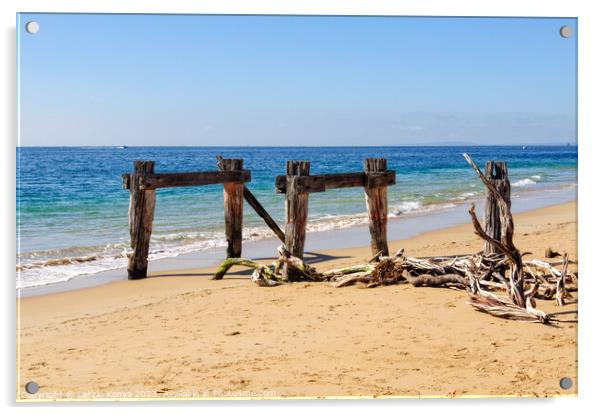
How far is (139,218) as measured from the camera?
9352 mm

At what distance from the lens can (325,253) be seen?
37.0 ft

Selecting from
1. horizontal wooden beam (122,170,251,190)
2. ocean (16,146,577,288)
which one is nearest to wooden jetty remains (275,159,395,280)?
ocean (16,146,577,288)

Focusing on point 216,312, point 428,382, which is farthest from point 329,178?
point 428,382

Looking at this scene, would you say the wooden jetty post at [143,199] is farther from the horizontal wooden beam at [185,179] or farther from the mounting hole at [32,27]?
the mounting hole at [32,27]

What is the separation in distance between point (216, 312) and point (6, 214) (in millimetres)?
2306

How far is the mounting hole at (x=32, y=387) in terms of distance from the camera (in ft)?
17.3

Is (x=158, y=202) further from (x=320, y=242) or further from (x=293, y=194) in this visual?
(x=293, y=194)

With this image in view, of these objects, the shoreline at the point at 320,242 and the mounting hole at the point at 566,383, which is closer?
the mounting hole at the point at 566,383

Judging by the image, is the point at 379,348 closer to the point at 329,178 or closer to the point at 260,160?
the point at 329,178

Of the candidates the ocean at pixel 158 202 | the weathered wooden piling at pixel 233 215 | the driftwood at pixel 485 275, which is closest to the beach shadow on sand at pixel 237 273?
the driftwood at pixel 485 275

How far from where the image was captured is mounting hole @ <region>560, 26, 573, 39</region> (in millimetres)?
5836

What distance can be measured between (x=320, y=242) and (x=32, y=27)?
7.61 metres

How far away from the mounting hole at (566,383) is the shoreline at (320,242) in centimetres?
383

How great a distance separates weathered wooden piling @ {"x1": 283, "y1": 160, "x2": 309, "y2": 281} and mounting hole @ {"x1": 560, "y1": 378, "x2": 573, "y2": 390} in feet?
12.9
